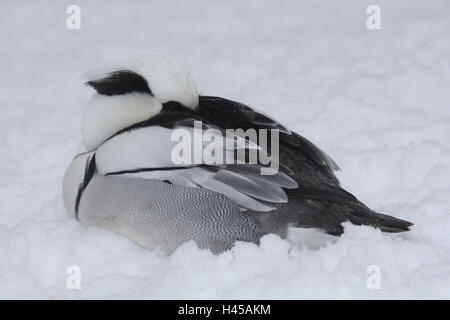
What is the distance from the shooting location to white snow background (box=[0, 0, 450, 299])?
12.2ft

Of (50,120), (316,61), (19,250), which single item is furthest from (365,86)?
(19,250)

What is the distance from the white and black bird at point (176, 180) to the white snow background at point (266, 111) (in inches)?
4.0

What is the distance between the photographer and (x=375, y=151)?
17.5 feet

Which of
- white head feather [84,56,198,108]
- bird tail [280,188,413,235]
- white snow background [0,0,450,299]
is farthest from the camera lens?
white head feather [84,56,198,108]

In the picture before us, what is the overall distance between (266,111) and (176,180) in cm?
259

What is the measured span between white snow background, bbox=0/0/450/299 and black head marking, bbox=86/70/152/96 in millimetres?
736

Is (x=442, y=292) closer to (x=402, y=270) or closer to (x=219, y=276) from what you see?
(x=402, y=270)

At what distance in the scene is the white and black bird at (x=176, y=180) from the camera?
3928 mm

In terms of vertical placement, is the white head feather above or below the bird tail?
above

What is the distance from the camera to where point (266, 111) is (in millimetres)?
6477

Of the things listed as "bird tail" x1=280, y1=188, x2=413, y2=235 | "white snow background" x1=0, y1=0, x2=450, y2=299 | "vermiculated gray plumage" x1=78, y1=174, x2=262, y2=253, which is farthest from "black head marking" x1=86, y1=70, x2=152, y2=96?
"bird tail" x1=280, y1=188, x2=413, y2=235

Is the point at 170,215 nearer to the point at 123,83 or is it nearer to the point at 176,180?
the point at 176,180

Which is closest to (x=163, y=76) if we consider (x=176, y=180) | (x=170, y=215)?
(x=176, y=180)

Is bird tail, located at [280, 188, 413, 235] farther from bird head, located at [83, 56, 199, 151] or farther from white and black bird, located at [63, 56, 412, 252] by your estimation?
bird head, located at [83, 56, 199, 151]
